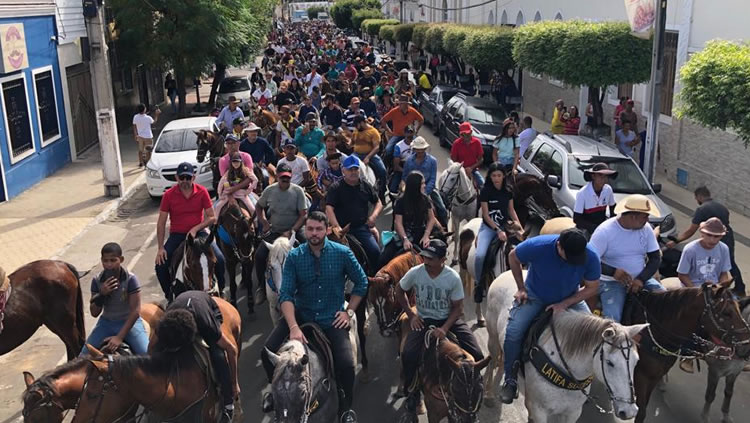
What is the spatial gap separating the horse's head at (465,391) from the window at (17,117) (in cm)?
1489

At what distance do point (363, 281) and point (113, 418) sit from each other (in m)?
2.37

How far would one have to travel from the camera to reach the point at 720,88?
10.3 metres

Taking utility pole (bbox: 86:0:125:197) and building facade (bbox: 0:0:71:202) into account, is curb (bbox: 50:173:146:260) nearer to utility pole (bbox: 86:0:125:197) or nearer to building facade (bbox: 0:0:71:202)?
utility pole (bbox: 86:0:125:197)

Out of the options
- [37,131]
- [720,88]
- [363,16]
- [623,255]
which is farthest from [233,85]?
[363,16]

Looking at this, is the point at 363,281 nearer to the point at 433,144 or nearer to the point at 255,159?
the point at 255,159

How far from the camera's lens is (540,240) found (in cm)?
631

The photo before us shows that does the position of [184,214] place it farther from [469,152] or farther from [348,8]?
[348,8]

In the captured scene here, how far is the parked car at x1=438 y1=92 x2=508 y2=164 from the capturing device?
19891 millimetres

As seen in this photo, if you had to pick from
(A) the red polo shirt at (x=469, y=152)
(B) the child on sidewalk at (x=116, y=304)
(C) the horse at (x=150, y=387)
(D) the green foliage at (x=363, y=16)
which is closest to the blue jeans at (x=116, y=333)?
(B) the child on sidewalk at (x=116, y=304)

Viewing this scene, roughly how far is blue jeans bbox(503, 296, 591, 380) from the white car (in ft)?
34.6

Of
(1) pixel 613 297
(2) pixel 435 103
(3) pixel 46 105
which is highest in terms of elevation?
(3) pixel 46 105

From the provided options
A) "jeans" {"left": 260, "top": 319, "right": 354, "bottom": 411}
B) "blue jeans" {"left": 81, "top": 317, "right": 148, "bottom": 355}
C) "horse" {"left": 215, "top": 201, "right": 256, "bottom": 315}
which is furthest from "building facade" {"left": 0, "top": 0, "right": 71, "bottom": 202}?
"jeans" {"left": 260, "top": 319, "right": 354, "bottom": 411}

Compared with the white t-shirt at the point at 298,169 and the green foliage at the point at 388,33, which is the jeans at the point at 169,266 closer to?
the white t-shirt at the point at 298,169

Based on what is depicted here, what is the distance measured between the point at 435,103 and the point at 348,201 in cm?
1658
